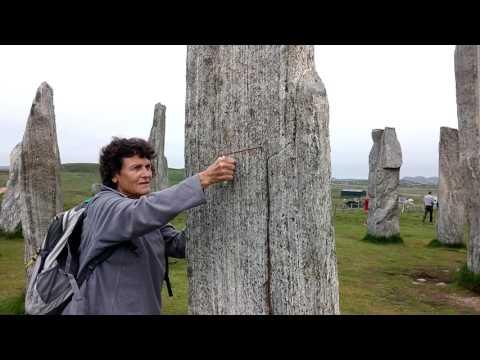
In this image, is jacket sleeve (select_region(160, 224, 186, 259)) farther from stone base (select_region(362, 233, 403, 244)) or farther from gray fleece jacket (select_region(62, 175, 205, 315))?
stone base (select_region(362, 233, 403, 244))

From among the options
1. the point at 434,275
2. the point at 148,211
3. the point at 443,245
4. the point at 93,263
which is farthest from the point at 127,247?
the point at 443,245

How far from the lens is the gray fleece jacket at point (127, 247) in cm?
Result: 176

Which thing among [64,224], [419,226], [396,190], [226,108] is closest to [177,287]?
[64,224]

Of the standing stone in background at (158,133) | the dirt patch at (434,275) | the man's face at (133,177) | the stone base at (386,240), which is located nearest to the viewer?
the man's face at (133,177)

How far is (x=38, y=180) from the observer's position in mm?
5957

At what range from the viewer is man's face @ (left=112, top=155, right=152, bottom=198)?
7.13 feet

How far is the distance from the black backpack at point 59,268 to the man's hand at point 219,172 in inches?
19.2

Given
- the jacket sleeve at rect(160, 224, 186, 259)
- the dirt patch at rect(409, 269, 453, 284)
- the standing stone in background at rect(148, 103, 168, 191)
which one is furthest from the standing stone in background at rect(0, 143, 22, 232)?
the jacket sleeve at rect(160, 224, 186, 259)

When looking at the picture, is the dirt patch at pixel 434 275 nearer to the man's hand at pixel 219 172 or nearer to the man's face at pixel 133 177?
the man's face at pixel 133 177

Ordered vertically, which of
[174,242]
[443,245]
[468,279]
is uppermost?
[174,242]

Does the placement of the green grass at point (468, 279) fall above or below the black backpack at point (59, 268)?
below

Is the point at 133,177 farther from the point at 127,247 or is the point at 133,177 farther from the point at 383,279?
the point at 383,279

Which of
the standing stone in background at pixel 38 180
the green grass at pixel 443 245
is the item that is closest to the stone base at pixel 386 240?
the green grass at pixel 443 245

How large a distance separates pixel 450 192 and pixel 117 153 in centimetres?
985
